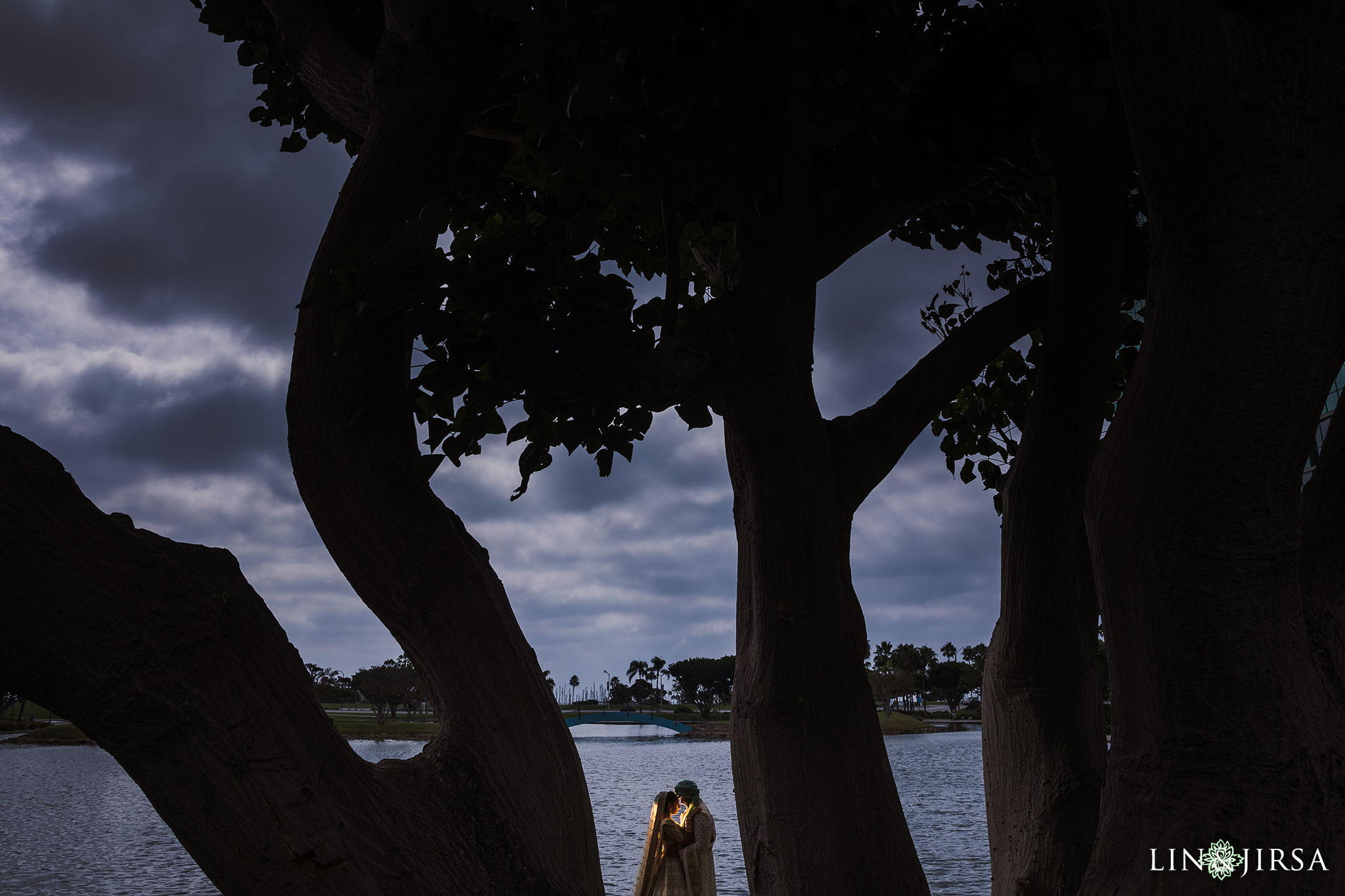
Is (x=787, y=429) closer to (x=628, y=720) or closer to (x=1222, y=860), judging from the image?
(x=1222, y=860)

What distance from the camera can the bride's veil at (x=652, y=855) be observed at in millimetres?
6855

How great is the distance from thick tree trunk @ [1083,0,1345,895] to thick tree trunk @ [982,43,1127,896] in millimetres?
1600

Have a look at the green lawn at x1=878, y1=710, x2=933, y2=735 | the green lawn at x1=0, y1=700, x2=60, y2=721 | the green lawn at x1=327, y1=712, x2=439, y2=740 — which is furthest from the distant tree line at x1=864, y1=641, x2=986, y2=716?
the green lawn at x1=0, y1=700, x2=60, y2=721

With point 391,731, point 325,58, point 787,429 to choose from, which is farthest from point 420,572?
point 391,731

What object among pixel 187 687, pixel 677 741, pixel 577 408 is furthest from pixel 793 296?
pixel 677 741

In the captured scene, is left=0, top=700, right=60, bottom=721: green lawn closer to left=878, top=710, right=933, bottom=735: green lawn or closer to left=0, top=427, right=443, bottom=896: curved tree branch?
left=878, top=710, right=933, bottom=735: green lawn

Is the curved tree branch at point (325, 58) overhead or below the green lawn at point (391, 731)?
overhead

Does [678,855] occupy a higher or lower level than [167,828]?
higher

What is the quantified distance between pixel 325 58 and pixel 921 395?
3210 millimetres

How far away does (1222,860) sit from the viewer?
90.9 inches

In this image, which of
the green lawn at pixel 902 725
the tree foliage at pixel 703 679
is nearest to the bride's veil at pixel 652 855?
the green lawn at pixel 902 725

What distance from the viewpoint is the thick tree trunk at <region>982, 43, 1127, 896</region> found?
411cm

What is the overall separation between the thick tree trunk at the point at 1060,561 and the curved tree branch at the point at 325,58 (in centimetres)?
316

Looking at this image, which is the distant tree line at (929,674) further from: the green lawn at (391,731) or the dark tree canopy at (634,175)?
the dark tree canopy at (634,175)
